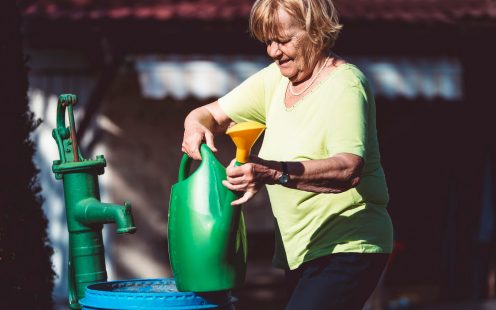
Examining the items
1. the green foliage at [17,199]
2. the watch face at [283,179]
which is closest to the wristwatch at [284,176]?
the watch face at [283,179]

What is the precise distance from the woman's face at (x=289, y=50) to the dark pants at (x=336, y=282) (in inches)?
20.5

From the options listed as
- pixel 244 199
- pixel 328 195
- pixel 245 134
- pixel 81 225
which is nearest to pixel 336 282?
pixel 328 195

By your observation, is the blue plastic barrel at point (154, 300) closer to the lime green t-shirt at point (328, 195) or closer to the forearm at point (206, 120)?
the lime green t-shirt at point (328, 195)

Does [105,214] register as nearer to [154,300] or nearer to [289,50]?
[154,300]

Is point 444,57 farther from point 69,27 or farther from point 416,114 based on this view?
point 69,27

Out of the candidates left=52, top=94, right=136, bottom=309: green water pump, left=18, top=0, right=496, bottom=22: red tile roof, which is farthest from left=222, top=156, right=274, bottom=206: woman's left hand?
left=18, top=0, right=496, bottom=22: red tile roof

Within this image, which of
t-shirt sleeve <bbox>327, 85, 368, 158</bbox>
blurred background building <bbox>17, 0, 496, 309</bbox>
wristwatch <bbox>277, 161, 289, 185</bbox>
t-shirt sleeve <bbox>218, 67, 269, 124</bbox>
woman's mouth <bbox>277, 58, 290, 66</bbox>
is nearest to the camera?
wristwatch <bbox>277, 161, 289, 185</bbox>

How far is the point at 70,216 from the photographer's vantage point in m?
3.26

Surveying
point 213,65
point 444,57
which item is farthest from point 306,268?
point 444,57

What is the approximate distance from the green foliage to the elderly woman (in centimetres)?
85

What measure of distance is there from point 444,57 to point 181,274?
5986 millimetres

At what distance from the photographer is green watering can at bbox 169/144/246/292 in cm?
279

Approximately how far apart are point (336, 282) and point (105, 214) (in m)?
0.67

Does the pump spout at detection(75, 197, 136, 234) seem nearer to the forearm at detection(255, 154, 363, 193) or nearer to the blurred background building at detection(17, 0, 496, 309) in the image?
the forearm at detection(255, 154, 363, 193)
